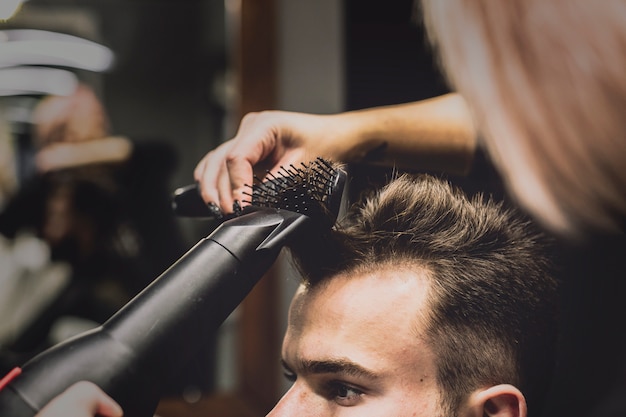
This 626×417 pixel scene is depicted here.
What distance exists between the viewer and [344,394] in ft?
3.45

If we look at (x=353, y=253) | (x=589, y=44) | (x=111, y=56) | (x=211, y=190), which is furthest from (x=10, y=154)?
(x=589, y=44)

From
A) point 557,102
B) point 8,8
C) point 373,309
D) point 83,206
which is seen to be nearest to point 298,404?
point 373,309

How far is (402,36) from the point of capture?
3.95 feet

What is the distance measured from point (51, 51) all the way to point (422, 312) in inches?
30.6

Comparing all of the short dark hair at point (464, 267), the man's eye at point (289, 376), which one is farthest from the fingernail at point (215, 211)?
the man's eye at point (289, 376)

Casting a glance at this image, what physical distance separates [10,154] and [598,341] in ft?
3.46

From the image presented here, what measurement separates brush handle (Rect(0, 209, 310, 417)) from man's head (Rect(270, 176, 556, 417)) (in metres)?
0.09

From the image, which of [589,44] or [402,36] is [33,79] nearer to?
[402,36]

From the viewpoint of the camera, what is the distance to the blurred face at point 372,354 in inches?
41.5

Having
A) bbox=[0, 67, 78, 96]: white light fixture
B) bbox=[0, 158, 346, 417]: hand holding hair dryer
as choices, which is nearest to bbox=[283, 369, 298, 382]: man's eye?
bbox=[0, 158, 346, 417]: hand holding hair dryer

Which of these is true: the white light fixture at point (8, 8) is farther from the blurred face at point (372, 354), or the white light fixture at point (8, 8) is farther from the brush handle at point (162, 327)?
the blurred face at point (372, 354)

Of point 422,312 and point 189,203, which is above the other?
point 189,203

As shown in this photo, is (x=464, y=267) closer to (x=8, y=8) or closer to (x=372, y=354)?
(x=372, y=354)

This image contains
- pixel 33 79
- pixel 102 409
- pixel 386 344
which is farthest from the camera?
pixel 33 79
